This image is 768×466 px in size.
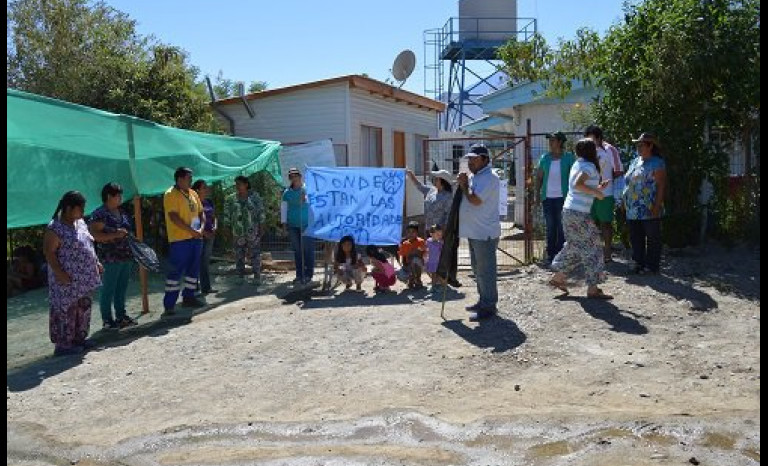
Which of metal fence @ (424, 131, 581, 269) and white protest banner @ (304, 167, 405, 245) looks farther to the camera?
metal fence @ (424, 131, 581, 269)

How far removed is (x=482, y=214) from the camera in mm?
7262

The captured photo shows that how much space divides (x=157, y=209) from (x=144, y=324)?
557cm

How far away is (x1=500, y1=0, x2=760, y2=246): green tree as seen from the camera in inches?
365

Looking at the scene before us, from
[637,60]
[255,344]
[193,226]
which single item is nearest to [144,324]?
[193,226]

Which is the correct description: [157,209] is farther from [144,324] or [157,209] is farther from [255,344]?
[255,344]

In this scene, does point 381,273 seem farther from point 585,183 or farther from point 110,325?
point 110,325

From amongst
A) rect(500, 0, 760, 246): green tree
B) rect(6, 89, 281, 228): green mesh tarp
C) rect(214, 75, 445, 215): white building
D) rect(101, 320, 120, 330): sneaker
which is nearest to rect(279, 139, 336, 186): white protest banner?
rect(214, 75, 445, 215): white building

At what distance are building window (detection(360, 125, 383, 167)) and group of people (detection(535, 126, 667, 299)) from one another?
704 cm

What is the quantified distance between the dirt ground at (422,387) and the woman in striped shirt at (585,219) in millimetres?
364

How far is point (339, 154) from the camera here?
1580 cm

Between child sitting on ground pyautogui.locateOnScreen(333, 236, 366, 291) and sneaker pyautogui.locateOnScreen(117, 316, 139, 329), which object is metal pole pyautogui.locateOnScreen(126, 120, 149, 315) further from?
child sitting on ground pyautogui.locateOnScreen(333, 236, 366, 291)

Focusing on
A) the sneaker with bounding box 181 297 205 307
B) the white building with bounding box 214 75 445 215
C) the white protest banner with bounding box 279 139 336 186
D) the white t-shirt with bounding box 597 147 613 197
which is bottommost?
the sneaker with bounding box 181 297 205 307

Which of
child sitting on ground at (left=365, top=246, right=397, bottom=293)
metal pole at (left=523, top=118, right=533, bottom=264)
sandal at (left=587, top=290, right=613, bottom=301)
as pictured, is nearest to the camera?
sandal at (left=587, top=290, right=613, bottom=301)

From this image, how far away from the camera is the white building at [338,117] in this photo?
15.7 meters
